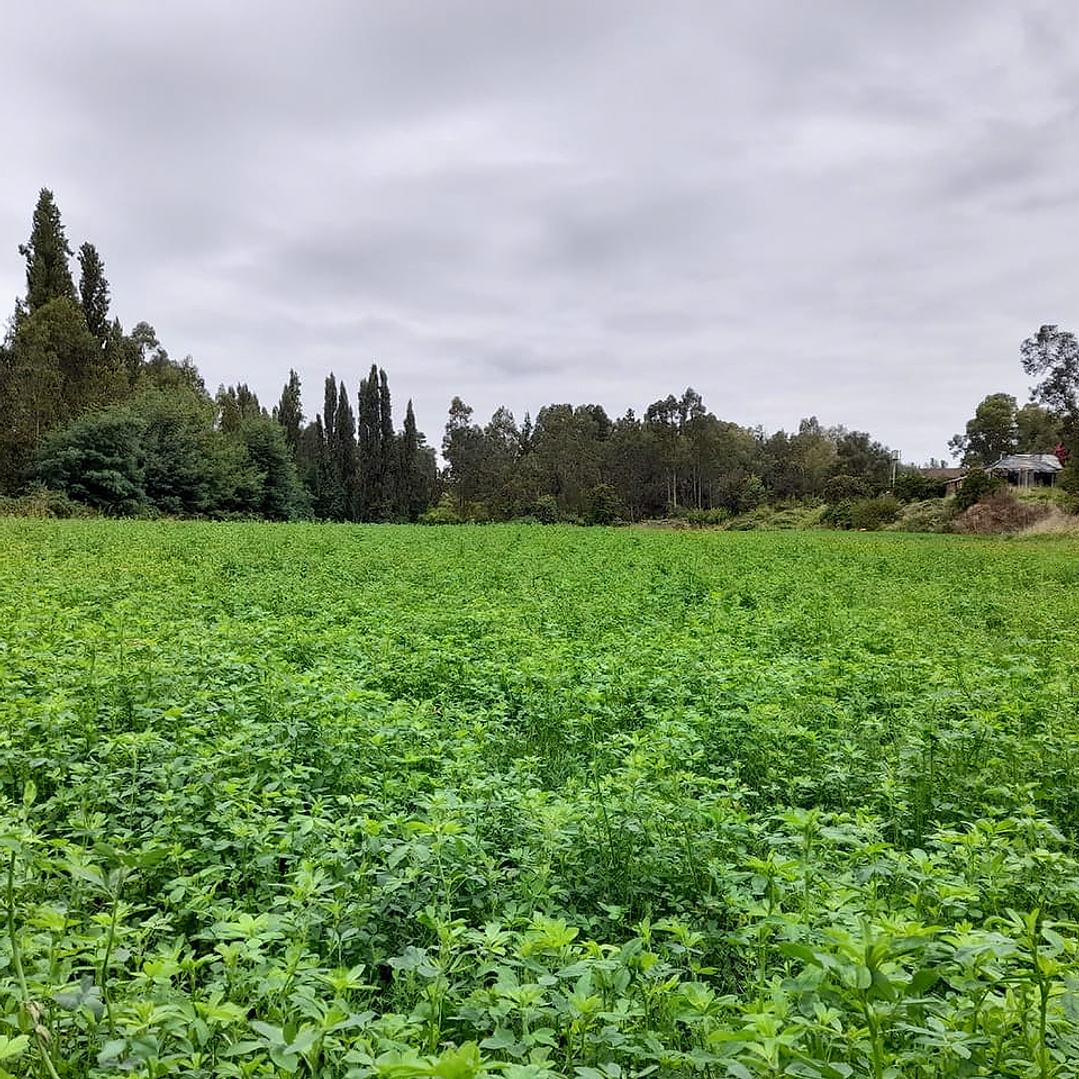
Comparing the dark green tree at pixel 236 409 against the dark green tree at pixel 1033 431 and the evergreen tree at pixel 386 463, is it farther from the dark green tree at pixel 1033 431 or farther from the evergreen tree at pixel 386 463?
the dark green tree at pixel 1033 431

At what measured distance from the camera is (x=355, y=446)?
65.0 m

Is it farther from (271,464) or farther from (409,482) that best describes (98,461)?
(409,482)

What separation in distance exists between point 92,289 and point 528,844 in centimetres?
5122

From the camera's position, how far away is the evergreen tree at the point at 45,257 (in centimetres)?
3997

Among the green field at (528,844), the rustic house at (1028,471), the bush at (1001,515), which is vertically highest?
the rustic house at (1028,471)

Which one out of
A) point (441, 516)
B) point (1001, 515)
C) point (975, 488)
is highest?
point (441, 516)

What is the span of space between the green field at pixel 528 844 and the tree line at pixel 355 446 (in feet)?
114

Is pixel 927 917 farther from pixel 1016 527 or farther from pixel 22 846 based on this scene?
pixel 1016 527

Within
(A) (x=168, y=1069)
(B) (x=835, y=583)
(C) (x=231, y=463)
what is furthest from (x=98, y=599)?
(C) (x=231, y=463)

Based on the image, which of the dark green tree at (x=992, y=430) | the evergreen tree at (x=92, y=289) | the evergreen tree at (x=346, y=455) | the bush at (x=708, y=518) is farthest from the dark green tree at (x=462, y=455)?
the dark green tree at (x=992, y=430)

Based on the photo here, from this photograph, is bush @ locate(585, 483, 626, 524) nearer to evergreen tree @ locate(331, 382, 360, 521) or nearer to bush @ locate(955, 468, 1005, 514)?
evergreen tree @ locate(331, 382, 360, 521)

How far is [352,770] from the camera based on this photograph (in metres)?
3.95

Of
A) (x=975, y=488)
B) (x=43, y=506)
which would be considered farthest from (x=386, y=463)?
(x=975, y=488)

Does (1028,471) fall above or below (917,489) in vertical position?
above
